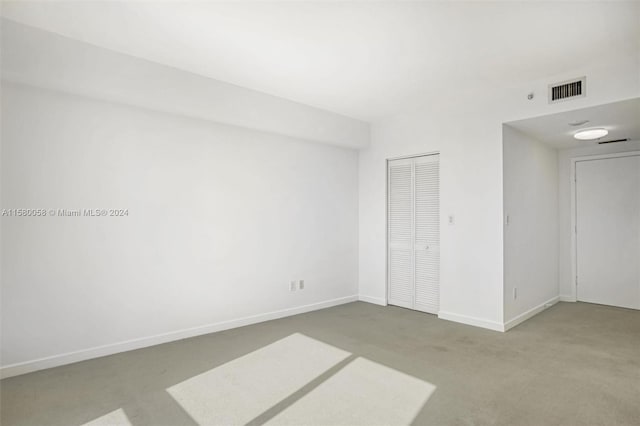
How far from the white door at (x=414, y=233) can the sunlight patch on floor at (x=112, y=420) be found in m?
3.76

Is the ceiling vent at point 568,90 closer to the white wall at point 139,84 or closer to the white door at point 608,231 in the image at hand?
the white door at point 608,231

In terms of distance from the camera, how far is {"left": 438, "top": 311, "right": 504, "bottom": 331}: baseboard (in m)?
4.09

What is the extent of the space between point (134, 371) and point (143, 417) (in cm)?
80

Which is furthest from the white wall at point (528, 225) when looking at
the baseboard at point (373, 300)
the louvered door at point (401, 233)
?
the baseboard at point (373, 300)

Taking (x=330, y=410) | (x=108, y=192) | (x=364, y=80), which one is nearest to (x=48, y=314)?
(x=108, y=192)

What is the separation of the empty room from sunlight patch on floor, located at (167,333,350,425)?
0.02 m

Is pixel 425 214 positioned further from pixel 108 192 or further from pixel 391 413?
pixel 108 192

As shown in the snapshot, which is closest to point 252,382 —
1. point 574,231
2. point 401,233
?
point 401,233

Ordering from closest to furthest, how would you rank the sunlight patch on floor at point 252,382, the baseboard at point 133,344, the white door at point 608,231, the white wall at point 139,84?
the sunlight patch on floor at point 252,382 → the white wall at point 139,84 → the baseboard at point 133,344 → the white door at point 608,231

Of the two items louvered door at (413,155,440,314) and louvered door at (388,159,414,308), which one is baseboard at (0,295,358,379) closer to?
louvered door at (388,159,414,308)

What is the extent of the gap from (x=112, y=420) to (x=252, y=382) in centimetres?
95

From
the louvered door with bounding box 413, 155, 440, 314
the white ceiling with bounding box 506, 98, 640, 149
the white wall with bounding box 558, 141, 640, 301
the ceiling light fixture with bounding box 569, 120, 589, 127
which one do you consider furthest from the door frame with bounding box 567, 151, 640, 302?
the louvered door with bounding box 413, 155, 440, 314

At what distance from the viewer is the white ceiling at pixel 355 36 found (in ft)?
8.41

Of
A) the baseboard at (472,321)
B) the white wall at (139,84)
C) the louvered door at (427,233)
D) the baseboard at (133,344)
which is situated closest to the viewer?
the white wall at (139,84)
